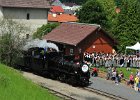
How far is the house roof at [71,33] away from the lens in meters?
45.7

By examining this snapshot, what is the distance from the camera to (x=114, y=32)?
55.7 meters

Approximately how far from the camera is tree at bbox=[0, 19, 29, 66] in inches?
1505

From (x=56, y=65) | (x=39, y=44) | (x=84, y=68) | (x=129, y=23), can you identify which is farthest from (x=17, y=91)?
(x=129, y=23)

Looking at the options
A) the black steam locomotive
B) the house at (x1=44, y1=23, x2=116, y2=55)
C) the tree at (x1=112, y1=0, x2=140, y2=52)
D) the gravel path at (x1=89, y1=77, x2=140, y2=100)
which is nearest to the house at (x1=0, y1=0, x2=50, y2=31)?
the house at (x1=44, y1=23, x2=116, y2=55)

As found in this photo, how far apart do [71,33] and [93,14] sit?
588 inches

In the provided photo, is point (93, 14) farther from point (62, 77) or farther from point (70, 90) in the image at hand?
point (70, 90)

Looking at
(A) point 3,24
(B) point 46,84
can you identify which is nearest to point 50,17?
(A) point 3,24

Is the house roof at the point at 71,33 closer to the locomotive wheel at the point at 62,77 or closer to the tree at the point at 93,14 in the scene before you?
the locomotive wheel at the point at 62,77

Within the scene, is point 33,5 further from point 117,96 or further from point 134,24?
point 117,96

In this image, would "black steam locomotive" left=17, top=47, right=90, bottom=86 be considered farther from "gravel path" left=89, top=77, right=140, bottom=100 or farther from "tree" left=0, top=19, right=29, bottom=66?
"gravel path" left=89, top=77, right=140, bottom=100

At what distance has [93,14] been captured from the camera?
203ft

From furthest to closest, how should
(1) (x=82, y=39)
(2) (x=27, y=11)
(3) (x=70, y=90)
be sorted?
1. (2) (x=27, y=11)
2. (1) (x=82, y=39)
3. (3) (x=70, y=90)

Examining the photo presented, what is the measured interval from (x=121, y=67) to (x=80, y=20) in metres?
25.4

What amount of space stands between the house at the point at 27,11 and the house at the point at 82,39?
11.2 metres
